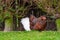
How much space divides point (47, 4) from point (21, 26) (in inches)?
54.7

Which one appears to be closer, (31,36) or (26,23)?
(31,36)

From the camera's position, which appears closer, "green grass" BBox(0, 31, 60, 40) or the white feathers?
"green grass" BBox(0, 31, 60, 40)

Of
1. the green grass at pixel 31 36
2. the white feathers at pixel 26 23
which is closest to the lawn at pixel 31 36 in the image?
the green grass at pixel 31 36

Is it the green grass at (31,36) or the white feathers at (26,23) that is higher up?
the white feathers at (26,23)

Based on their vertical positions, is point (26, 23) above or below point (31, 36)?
above

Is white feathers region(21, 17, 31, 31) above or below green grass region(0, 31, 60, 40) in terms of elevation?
above

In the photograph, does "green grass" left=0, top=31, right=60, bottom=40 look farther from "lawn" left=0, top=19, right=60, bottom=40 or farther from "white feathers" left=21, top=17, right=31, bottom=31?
"white feathers" left=21, top=17, right=31, bottom=31

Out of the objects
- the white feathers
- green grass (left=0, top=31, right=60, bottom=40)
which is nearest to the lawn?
green grass (left=0, top=31, right=60, bottom=40)

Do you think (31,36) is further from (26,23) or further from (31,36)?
(26,23)

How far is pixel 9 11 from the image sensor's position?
8.24 meters

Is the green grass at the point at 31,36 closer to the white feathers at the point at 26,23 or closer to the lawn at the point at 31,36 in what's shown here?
the lawn at the point at 31,36

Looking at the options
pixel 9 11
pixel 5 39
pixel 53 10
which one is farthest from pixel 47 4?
pixel 5 39

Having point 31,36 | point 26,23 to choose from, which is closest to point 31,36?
point 31,36

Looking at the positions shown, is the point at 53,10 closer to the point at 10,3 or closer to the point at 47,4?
the point at 47,4
